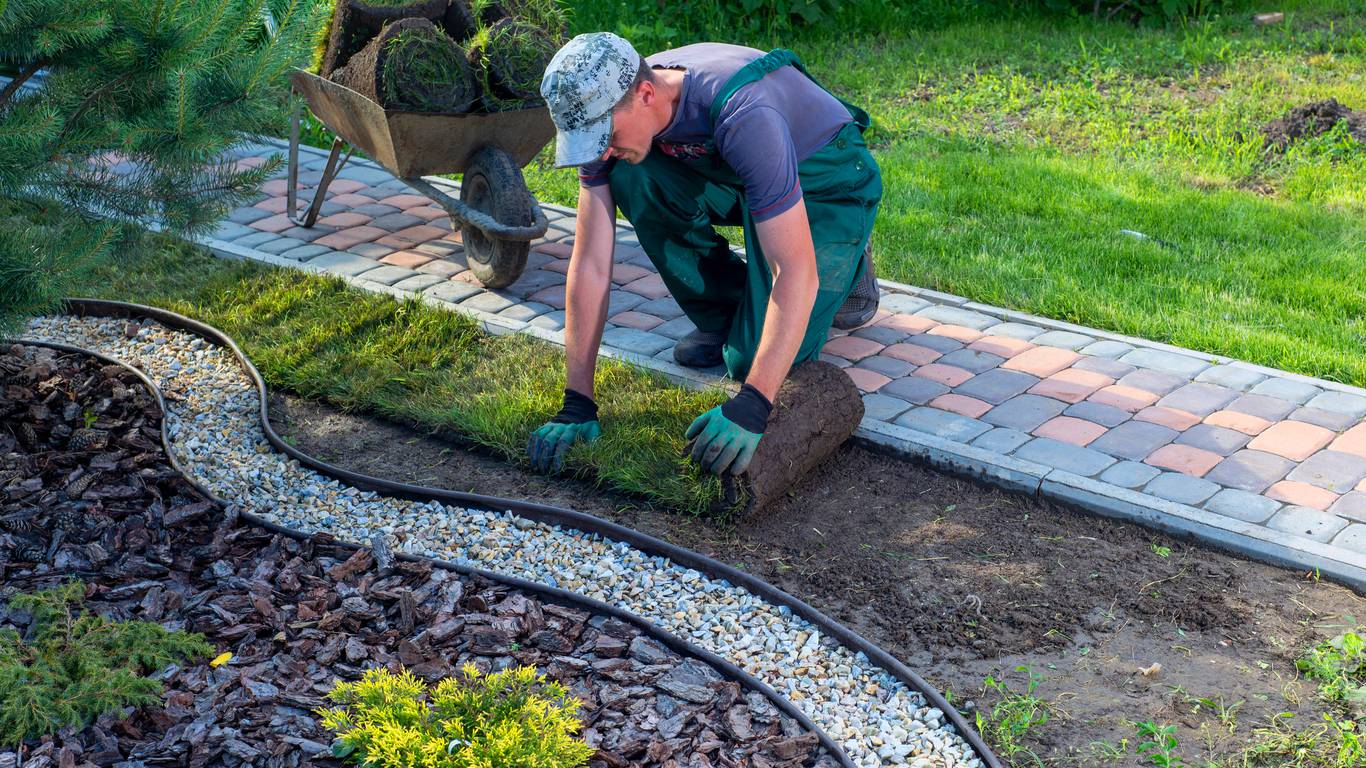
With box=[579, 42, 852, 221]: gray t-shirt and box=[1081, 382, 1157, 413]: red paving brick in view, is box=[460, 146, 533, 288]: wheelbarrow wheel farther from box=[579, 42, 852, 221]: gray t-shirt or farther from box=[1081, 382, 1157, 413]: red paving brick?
box=[1081, 382, 1157, 413]: red paving brick

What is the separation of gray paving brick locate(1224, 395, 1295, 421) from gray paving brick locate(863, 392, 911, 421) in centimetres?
115

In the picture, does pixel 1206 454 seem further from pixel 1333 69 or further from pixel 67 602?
pixel 1333 69

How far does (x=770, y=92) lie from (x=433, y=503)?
65.6 inches

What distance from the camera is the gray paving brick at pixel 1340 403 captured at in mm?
4289

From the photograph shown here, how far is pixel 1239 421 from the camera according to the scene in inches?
167

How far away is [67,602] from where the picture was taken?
10.2ft

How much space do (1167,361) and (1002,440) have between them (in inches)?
38.9

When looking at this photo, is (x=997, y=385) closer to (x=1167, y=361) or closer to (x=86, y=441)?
(x=1167, y=361)

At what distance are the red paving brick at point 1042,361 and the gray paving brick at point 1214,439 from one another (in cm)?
60

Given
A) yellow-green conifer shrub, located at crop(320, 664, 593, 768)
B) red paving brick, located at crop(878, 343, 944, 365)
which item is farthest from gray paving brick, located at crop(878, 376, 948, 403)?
yellow-green conifer shrub, located at crop(320, 664, 593, 768)

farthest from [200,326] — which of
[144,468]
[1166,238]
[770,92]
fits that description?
[1166,238]

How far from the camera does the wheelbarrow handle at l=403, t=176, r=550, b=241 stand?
16.8ft

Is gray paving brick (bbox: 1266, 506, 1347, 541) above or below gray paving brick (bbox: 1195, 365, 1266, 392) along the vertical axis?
below

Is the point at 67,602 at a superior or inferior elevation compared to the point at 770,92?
inferior
